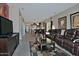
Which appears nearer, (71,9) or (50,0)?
(50,0)

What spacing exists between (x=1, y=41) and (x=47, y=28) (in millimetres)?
5706

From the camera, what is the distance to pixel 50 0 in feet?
6.68

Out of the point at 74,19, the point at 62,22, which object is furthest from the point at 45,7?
the point at 74,19

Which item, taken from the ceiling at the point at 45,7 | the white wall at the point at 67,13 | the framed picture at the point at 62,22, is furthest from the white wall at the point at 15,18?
the framed picture at the point at 62,22

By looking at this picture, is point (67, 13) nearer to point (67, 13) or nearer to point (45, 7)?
point (67, 13)

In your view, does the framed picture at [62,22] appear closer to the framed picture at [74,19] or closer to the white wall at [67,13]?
the white wall at [67,13]

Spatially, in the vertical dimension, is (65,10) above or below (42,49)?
above

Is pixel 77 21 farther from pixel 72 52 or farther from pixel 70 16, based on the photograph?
pixel 72 52

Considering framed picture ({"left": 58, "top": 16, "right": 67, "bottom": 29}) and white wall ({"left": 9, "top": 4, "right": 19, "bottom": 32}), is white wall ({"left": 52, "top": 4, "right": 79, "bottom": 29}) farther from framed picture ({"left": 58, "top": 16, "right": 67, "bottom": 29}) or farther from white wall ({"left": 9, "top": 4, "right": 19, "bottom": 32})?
white wall ({"left": 9, "top": 4, "right": 19, "bottom": 32})

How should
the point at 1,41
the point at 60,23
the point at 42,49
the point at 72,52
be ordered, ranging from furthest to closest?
the point at 60,23
the point at 42,49
the point at 72,52
the point at 1,41

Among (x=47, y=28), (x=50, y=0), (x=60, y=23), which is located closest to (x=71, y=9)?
(x=60, y=23)

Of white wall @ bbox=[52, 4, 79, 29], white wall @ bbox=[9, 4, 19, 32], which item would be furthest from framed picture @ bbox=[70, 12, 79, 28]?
white wall @ bbox=[9, 4, 19, 32]

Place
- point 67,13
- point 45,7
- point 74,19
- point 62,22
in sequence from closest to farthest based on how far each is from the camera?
point 74,19 → point 67,13 → point 62,22 → point 45,7

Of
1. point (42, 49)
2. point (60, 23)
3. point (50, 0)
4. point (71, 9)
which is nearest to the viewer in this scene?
point (50, 0)
